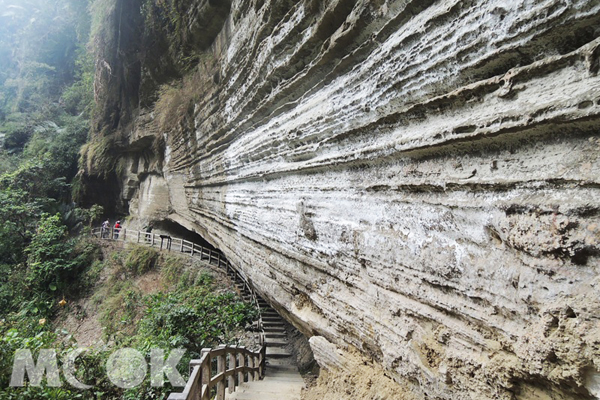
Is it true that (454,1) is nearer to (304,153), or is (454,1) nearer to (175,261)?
(304,153)

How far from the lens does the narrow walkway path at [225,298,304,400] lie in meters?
4.04

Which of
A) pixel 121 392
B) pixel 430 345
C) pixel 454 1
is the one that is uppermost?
pixel 454 1

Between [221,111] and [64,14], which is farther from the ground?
[64,14]

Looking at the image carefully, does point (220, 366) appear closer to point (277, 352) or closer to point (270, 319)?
point (277, 352)

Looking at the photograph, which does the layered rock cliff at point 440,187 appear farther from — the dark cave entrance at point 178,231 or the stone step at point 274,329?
the dark cave entrance at point 178,231

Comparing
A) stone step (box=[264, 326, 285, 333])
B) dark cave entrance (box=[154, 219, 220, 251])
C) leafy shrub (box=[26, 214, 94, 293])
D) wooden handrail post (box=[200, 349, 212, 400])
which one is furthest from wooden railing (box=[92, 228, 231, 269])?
wooden handrail post (box=[200, 349, 212, 400])

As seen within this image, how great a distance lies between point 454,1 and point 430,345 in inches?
83.8

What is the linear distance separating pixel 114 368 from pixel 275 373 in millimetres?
2714

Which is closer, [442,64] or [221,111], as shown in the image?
[442,64]

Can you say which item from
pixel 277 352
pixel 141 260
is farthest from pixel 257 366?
pixel 141 260

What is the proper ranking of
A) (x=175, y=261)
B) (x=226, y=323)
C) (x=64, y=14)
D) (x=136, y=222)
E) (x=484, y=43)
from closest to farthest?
(x=484, y=43) < (x=226, y=323) < (x=175, y=261) < (x=136, y=222) < (x=64, y=14)

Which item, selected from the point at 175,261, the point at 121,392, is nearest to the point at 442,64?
the point at 121,392

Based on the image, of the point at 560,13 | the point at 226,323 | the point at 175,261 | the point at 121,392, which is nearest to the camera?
the point at 560,13

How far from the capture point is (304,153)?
3.54 m
